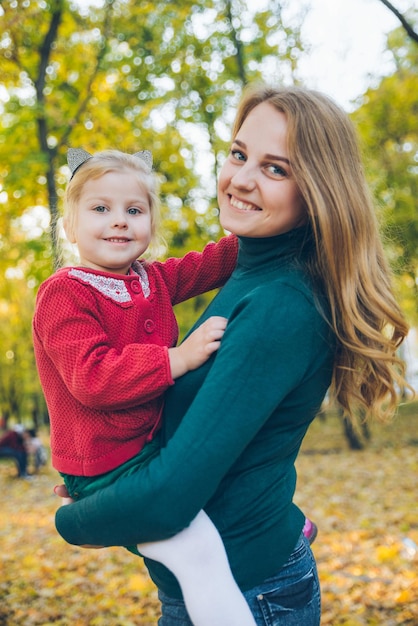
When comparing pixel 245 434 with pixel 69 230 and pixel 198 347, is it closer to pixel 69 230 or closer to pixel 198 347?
pixel 198 347

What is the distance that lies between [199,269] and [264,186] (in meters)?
0.59

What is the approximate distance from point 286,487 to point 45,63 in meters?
9.08

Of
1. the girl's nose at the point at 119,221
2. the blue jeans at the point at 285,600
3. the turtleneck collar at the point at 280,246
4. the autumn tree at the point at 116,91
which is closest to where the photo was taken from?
the blue jeans at the point at 285,600

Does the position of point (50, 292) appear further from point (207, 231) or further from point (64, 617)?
point (207, 231)

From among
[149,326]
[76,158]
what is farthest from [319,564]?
[76,158]

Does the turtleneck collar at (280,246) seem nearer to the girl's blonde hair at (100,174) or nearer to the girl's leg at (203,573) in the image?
the girl's blonde hair at (100,174)

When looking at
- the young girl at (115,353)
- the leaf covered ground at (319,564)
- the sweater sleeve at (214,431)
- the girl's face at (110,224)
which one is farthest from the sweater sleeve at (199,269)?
the leaf covered ground at (319,564)

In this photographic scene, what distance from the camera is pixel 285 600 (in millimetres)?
1638

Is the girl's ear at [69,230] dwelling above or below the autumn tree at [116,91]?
below

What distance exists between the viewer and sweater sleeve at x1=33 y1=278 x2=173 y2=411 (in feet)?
5.11

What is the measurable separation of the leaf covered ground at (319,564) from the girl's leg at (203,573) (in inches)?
147

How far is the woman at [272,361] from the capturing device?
1.40 metres

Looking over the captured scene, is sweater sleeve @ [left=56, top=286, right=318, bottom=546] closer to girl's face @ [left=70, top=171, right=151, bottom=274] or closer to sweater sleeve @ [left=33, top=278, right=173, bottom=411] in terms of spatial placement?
sweater sleeve @ [left=33, top=278, right=173, bottom=411]

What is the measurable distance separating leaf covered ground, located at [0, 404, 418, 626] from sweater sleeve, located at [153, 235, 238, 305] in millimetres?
3637
